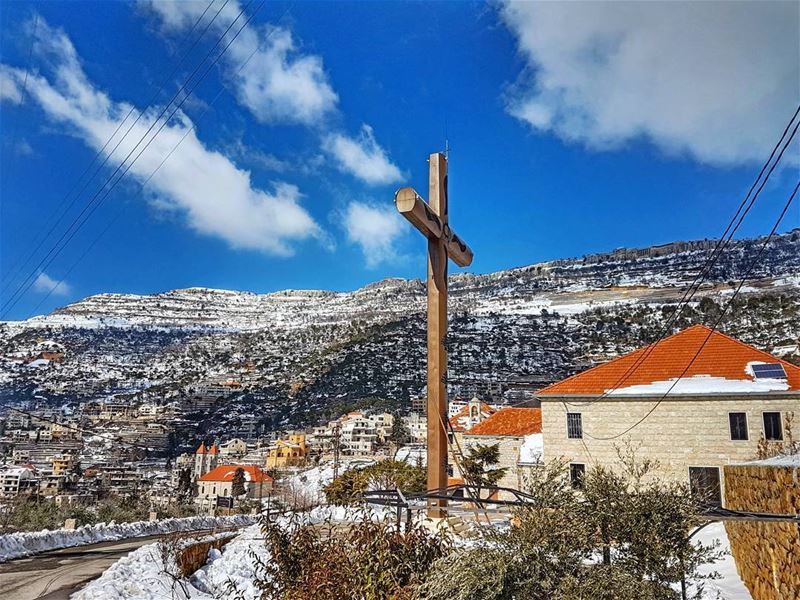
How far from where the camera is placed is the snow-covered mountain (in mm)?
61750

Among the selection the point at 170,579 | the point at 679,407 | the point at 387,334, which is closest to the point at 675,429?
the point at 679,407

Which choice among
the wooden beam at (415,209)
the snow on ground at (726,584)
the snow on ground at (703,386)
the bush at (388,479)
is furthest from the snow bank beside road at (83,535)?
the snow on ground at (703,386)

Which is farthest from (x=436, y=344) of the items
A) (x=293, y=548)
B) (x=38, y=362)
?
(x=38, y=362)

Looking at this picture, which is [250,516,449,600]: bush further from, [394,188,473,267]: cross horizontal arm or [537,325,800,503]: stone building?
[537,325,800,503]: stone building

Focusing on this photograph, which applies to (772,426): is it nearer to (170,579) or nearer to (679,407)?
(679,407)

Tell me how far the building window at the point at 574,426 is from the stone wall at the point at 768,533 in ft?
41.3

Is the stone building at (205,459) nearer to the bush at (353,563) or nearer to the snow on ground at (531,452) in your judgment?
the snow on ground at (531,452)

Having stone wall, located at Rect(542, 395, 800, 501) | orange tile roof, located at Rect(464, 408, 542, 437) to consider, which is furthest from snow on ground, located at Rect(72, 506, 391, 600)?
orange tile roof, located at Rect(464, 408, 542, 437)

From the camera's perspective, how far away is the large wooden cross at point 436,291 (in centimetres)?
508

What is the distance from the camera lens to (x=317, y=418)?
6762 centimetres

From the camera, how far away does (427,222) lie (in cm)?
531

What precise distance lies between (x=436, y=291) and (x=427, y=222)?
0.73 meters

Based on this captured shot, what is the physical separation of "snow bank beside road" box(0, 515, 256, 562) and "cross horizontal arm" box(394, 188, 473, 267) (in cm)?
966

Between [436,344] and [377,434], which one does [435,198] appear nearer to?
[436,344]
